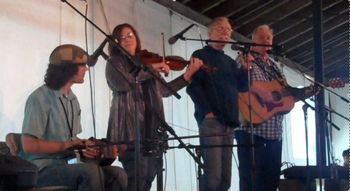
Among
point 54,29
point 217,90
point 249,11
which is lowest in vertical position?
point 217,90

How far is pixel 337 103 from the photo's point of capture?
11492 millimetres

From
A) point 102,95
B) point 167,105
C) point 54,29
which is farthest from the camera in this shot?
point 167,105

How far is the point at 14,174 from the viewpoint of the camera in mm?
2455

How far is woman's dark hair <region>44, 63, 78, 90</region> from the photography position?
3.08 m

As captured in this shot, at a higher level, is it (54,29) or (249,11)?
(249,11)

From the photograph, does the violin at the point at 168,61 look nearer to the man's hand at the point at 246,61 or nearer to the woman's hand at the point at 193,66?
the woman's hand at the point at 193,66

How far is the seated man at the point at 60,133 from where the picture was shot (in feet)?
9.31

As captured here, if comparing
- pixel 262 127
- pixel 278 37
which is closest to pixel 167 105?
pixel 262 127

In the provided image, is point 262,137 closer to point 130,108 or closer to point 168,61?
point 168,61

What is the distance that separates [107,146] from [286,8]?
18.5 ft

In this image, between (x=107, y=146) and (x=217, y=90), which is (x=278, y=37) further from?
(x=107, y=146)

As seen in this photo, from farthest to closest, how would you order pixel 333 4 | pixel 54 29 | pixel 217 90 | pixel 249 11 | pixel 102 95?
pixel 333 4
pixel 249 11
pixel 102 95
pixel 54 29
pixel 217 90

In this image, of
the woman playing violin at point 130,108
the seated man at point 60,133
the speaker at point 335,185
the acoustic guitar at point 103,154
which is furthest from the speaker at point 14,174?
the speaker at point 335,185

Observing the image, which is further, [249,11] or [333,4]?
[333,4]
